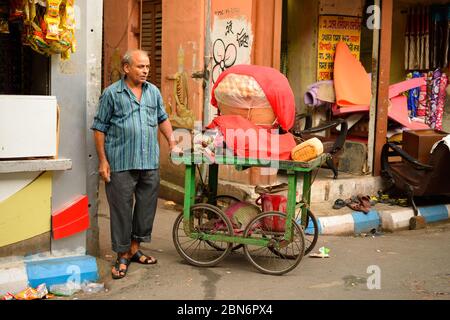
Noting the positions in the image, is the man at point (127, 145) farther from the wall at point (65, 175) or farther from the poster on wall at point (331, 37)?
the poster on wall at point (331, 37)

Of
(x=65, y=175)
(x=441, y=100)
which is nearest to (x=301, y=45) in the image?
(x=441, y=100)

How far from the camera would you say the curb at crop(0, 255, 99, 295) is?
4.88 metres

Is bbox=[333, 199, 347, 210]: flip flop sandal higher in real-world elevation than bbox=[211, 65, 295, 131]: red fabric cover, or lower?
lower

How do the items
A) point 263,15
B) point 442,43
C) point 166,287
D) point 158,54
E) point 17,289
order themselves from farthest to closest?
point 442,43
point 158,54
point 263,15
point 166,287
point 17,289

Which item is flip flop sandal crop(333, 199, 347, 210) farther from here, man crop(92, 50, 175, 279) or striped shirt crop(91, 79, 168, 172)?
striped shirt crop(91, 79, 168, 172)

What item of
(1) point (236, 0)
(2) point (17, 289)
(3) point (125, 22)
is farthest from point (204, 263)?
(3) point (125, 22)

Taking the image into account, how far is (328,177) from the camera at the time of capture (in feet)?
28.9

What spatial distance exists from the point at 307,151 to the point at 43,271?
246 cm

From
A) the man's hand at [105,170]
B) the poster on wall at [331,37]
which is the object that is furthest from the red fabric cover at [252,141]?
the poster on wall at [331,37]

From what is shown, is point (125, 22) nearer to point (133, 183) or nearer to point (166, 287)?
point (133, 183)

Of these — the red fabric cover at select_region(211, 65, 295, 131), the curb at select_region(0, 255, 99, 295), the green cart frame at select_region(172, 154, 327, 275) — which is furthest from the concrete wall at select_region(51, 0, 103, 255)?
the red fabric cover at select_region(211, 65, 295, 131)

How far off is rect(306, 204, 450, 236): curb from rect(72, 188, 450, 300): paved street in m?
0.58

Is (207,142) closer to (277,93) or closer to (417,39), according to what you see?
(277,93)

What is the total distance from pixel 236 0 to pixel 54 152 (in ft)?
12.8
